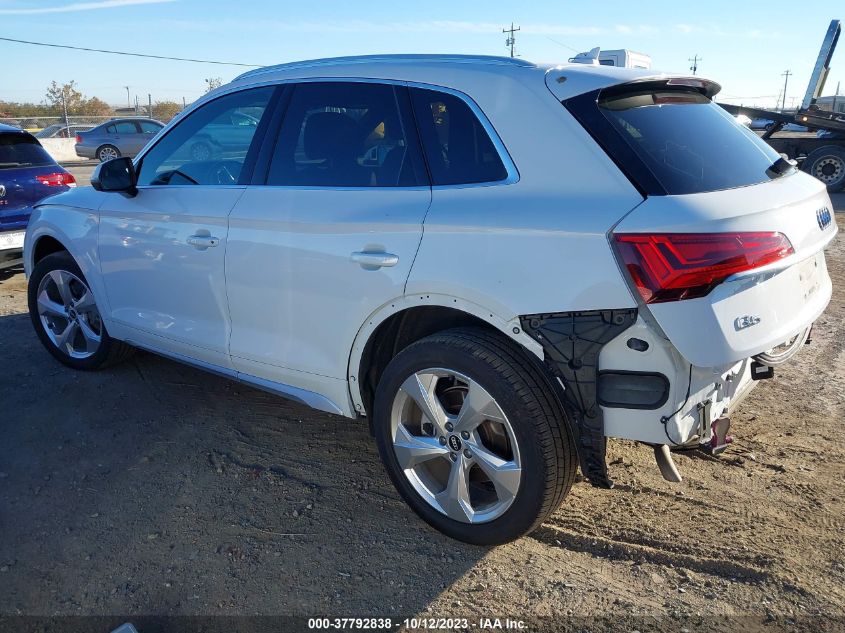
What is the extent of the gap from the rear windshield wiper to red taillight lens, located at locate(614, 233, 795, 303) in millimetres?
707

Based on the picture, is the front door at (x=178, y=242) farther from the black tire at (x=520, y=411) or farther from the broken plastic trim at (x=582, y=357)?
the broken plastic trim at (x=582, y=357)

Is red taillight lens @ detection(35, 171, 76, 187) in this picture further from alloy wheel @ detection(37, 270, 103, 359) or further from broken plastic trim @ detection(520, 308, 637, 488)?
broken plastic trim @ detection(520, 308, 637, 488)

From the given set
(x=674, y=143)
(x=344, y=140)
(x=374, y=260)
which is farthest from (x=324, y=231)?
(x=674, y=143)

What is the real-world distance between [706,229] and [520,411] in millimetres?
889

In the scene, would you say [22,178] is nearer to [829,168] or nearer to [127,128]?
[829,168]

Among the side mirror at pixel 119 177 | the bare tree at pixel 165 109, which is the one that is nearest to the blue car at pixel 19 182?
the side mirror at pixel 119 177

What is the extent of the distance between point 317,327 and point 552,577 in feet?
4.77

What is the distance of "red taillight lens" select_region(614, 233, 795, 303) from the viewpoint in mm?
2299

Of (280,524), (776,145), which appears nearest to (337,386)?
(280,524)

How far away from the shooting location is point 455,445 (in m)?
2.89

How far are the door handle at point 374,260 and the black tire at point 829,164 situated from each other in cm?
1515

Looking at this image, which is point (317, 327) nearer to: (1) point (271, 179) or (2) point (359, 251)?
(2) point (359, 251)

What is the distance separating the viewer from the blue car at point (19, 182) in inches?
280

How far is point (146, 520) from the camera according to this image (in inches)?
125
